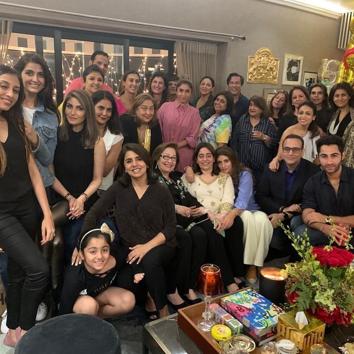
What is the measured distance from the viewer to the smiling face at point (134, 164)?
2182 millimetres

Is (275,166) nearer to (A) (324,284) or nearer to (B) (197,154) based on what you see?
(B) (197,154)

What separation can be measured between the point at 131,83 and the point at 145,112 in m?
0.47

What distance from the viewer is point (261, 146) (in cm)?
325

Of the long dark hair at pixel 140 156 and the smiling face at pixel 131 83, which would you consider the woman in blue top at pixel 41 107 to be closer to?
the long dark hair at pixel 140 156

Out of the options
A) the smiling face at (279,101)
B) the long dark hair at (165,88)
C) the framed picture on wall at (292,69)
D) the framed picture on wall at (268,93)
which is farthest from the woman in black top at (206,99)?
the framed picture on wall at (292,69)

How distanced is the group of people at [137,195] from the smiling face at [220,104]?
1.34 ft

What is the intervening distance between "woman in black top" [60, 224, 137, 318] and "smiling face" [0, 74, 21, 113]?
0.78 metres

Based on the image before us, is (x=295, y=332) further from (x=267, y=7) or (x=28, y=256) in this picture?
(x=267, y=7)

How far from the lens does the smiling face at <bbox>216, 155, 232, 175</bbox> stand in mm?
2740

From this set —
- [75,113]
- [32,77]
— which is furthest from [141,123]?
[32,77]

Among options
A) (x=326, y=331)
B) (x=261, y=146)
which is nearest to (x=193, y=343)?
(x=326, y=331)

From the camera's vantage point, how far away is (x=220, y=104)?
356 centimetres

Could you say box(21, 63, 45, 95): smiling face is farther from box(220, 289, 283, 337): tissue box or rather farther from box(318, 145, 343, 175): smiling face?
box(318, 145, 343, 175): smiling face

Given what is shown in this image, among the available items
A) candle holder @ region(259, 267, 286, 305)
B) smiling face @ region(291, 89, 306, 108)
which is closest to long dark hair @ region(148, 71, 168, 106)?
smiling face @ region(291, 89, 306, 108)
